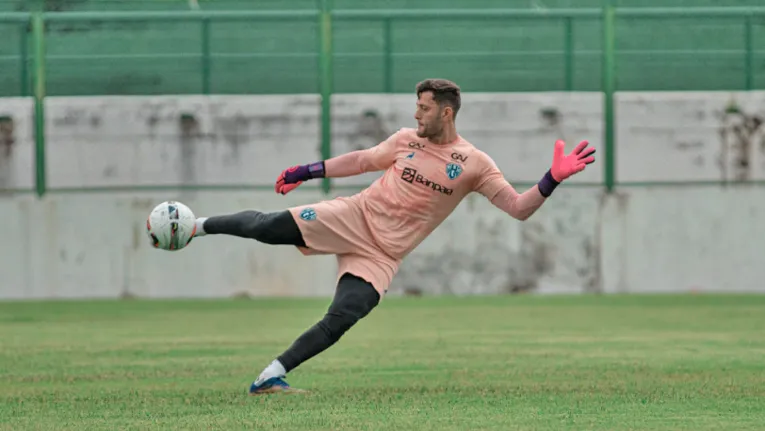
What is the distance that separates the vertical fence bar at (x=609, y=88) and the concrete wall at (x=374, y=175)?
11 cm

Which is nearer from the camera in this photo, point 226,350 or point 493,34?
point 226,350

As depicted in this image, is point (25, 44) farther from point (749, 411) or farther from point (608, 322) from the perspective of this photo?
point (749, 411)

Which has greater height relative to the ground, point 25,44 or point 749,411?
point 25,44

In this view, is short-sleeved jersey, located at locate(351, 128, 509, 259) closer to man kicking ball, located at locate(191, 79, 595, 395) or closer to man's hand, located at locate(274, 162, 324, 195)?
man kicking ball, located at locate(191, 79, 595, 395)

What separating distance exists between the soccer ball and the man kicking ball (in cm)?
7

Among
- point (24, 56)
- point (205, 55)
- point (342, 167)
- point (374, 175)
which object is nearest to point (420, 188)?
point (342, 167)

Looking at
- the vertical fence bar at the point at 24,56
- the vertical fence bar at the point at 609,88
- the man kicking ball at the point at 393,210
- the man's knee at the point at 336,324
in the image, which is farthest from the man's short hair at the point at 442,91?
the vertical fence bar at the point at 24,56

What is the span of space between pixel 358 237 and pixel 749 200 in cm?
1121

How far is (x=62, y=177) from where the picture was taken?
18906mm

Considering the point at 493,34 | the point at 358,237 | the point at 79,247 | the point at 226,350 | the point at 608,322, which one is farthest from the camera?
the point at 493,34

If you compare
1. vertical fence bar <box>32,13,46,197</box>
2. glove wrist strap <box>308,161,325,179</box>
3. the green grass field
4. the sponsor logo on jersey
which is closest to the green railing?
vertical fence bar <box>32,13,46,197</box>

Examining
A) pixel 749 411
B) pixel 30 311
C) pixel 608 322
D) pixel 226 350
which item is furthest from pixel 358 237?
pixel 30 311

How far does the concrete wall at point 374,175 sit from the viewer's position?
60.6ft

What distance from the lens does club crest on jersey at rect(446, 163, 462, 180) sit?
338 inches
